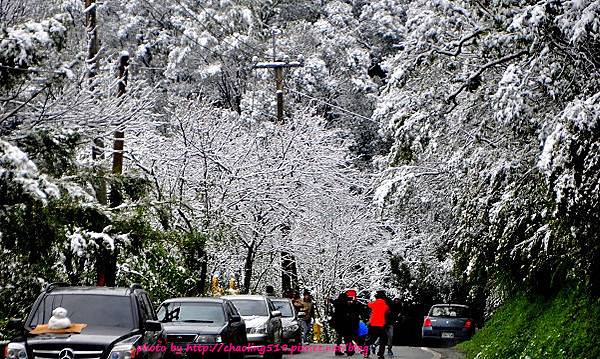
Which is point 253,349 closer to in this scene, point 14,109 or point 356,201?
point 14,109

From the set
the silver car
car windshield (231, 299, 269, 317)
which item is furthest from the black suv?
car windshield (231, 299, 269, 317)

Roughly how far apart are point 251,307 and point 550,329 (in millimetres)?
8670

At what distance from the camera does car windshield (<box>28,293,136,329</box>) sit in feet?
46.5

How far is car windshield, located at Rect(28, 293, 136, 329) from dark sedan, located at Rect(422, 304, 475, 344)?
22.0 meters

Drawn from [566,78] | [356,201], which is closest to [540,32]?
[566,78]

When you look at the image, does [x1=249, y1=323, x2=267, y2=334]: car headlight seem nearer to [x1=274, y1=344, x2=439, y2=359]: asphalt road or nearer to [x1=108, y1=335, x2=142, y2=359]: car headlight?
[x1=274, y1=344, x2=439, y2=359]: asphalt road

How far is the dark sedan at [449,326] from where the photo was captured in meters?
35.0

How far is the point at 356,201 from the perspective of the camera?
146 feet

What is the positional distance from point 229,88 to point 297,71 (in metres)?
3.85

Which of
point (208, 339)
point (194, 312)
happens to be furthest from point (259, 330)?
point (208, 339)

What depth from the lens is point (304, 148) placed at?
39344mm

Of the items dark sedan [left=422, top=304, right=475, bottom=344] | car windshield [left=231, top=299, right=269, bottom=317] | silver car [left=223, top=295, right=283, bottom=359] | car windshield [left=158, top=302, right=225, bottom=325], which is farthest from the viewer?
dark sedan [left=422, top=304, right=475, bottom=344]

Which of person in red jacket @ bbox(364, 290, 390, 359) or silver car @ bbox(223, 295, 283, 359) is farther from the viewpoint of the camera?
person in red jacket @ bbox(364, 290, 390, 359)

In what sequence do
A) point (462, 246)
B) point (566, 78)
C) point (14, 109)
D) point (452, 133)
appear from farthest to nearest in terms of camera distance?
1. point (462, 246)
2. point (452, 133)
3. point (14, 109)
4. point (566, 78)
